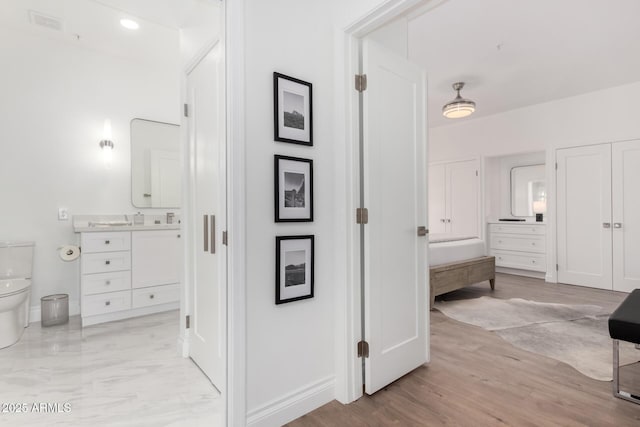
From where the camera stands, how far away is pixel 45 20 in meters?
2.98

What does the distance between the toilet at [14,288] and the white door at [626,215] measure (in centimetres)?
668

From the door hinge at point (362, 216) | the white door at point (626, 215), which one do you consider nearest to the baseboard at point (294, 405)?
the door hinge at point (362, 216)

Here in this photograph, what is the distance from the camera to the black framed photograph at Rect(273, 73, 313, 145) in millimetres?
1698

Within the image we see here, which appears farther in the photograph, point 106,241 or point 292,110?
point 106,241

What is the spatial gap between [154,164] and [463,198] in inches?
202

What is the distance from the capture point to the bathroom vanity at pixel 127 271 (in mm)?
3115

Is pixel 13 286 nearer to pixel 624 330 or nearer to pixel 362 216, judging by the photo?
pixel 362 216

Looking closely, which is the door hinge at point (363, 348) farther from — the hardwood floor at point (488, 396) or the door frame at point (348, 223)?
the hardwood floor at point (488, 396)

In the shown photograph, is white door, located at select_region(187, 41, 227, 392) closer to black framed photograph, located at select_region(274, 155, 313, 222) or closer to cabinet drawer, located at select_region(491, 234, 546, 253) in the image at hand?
black framed photograph, located at select_region(274, 155, 313, 222)

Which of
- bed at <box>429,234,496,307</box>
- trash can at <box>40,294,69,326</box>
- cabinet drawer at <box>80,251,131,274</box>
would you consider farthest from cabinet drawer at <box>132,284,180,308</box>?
bed at <box>429,234,496,307</box>

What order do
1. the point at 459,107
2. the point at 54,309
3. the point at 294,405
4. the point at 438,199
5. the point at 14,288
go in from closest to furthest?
the point at 294,405 → the point at 14,288 → the point at 54,309 → the point at 459,107 → the point at 438,199

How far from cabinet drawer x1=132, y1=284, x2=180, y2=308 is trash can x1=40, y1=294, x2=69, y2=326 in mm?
606

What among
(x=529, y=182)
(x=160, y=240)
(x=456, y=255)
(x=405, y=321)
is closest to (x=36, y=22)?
(x=160, y=240)

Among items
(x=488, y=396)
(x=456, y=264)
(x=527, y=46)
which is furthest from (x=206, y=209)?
(x=527, y=46)
